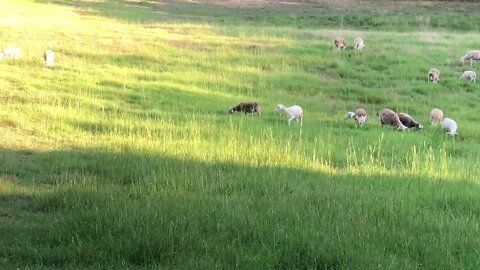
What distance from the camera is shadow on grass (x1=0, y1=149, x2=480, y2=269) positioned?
5.79m

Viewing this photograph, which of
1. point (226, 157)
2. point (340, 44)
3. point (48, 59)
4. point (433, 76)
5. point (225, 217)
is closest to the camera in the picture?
point (225, 217)

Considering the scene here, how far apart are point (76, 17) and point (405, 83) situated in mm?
21214

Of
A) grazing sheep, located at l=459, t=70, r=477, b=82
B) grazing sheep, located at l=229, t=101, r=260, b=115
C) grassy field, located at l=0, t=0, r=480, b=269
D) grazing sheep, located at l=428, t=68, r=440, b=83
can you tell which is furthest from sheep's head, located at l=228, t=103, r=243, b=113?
grazing sheep, located at l=459, t=70, r=477, b=82

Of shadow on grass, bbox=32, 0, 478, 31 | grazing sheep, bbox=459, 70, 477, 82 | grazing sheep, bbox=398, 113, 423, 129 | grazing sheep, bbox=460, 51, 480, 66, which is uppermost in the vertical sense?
shadow on grass, bbox=32, 0, 478, 31

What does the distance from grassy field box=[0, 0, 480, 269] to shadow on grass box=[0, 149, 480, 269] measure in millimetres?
26

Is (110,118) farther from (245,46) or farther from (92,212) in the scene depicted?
(245,46)

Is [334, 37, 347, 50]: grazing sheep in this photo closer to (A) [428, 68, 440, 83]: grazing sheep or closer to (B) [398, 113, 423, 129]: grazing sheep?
(A) [428, 68, 440, 83]: grazing sheep

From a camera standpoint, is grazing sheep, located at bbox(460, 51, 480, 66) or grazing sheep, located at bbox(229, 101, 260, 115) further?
grazing sheep, located at bbox(460, 51, 480, 66)

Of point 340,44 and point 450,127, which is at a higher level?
point 340,44

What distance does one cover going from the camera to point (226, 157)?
34.2 feet

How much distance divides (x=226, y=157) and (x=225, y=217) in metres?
3.60

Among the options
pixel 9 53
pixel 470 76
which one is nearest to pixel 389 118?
pixel 470 76

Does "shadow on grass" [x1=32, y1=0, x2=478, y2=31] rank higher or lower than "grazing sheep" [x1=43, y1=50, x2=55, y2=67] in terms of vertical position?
higher

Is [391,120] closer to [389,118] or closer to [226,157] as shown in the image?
[389,118]
